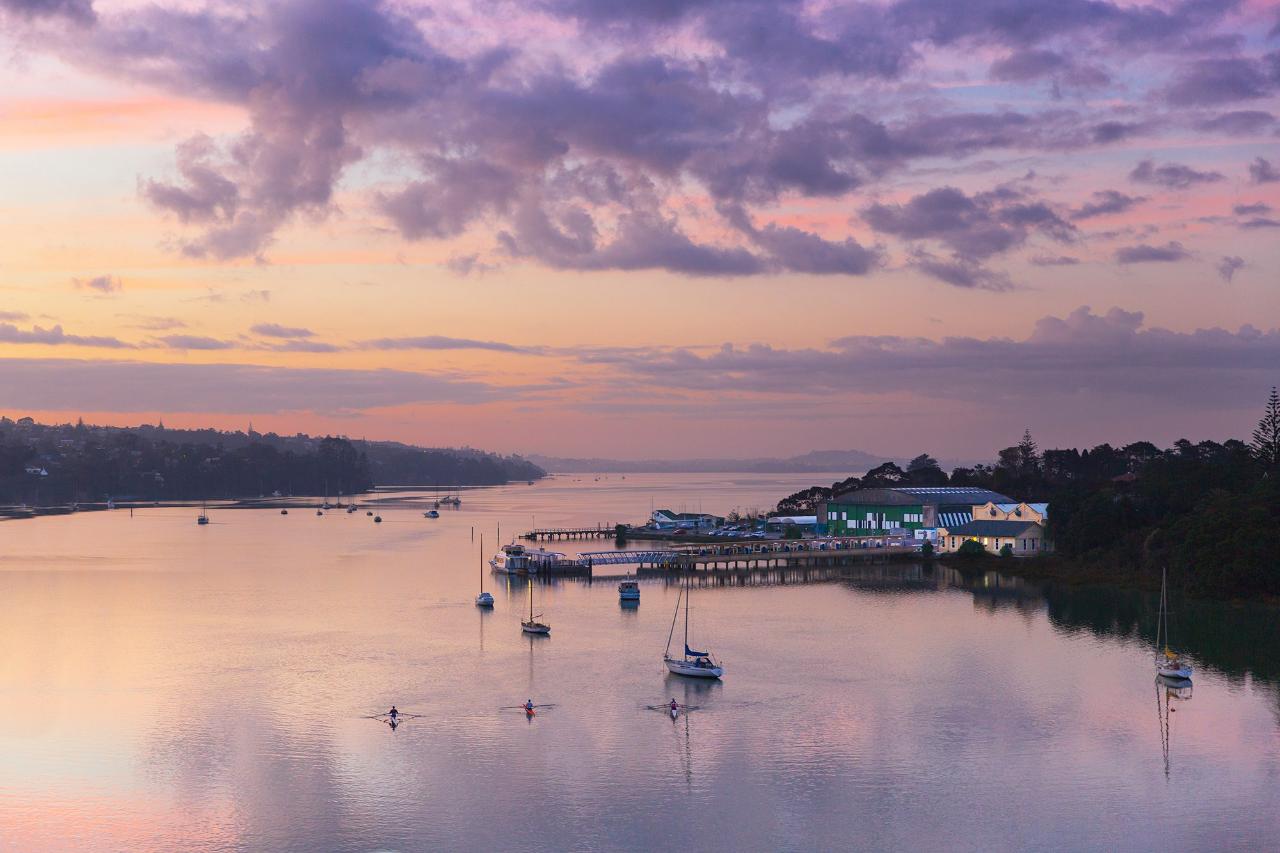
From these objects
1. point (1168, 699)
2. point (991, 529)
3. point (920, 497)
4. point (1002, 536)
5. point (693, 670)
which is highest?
point (920, 497)

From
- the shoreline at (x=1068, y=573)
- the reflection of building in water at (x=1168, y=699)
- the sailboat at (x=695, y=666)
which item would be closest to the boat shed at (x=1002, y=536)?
the shoreline at (x=1068, y=573)

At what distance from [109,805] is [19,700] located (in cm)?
1863

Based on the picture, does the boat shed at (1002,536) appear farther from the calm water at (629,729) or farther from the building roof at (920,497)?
the calm water at (629,729)

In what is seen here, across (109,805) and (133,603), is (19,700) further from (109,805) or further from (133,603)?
(133,603)

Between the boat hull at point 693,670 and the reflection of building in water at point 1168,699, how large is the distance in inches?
806

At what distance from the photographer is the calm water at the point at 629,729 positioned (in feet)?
128

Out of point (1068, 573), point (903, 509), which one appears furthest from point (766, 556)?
point (1068, 573)

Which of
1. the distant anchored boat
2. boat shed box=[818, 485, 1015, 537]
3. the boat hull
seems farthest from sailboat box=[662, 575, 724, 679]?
boat shed box=[818, 485, 1015, 537]

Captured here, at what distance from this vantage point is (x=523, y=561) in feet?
370

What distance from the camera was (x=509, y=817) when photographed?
130 ft

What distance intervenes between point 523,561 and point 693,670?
53.9 metres

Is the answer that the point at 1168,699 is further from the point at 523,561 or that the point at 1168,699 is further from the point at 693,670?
the point at 523,561

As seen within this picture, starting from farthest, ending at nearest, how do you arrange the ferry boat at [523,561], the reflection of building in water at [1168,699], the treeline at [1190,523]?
1. the ferry boat at [523,561]
2. the treeline at [1190,523]
3. the reflection of building in water at [1168,699]

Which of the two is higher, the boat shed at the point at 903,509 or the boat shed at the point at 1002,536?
the boat shed at the point at 903,509
